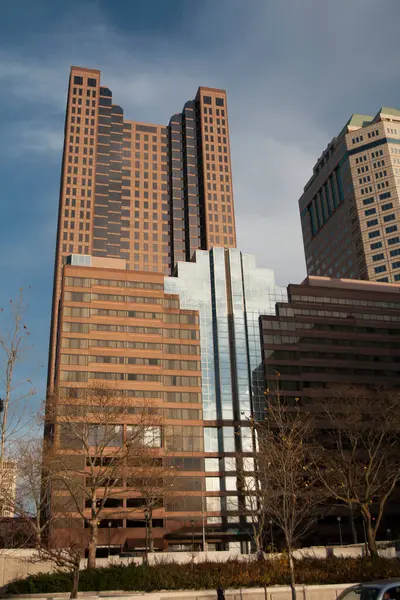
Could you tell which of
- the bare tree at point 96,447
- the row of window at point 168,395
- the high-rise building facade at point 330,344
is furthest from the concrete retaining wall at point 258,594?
the high-rise building facade at point 330,344

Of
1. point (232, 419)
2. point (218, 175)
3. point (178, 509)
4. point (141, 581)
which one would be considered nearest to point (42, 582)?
point (141, 581)

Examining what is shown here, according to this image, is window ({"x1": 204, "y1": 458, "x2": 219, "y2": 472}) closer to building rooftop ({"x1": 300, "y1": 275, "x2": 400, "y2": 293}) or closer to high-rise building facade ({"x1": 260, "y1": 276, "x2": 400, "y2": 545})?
high-rise building facade ({"x1": 260, "y1": 276, "x2": 400, "y2": 545})

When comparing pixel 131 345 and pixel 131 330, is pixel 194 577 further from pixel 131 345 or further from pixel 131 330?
pixel 131 330

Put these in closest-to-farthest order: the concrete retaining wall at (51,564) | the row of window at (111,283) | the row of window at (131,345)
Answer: the concrete retaining wall at (51,564)
the row of window at (131,345)
the row of window at (111,283)

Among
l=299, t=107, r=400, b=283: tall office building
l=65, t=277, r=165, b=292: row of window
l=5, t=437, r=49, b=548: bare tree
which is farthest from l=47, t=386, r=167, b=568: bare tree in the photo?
l=299, t=107, r=400, b=283: tall office building

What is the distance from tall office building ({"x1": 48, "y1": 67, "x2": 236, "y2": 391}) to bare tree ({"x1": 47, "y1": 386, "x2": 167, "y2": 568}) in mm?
72085

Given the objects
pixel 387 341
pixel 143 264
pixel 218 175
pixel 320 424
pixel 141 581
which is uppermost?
pixel 218 175

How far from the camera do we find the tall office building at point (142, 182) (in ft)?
548

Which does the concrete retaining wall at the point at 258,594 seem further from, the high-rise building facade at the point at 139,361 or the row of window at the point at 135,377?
the row of window at the point at 135,377

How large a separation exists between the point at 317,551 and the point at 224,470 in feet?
199

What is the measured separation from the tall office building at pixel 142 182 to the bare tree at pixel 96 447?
237ft

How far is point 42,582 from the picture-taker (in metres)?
27.2

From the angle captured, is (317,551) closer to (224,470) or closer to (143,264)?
(224,470)

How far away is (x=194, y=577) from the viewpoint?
2661 cm
